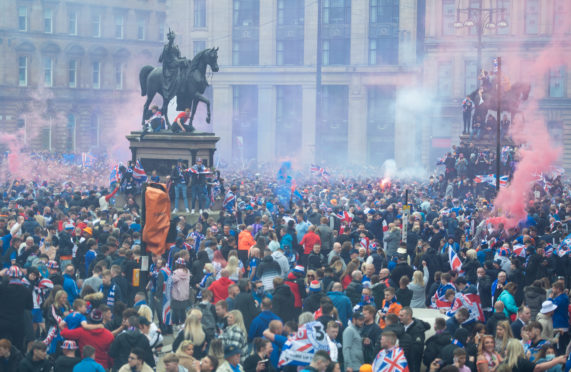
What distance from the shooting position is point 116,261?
15.1 meters

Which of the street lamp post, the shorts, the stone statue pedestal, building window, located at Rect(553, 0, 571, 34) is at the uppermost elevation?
building window, located at Rect(553, 0, 571, 34)

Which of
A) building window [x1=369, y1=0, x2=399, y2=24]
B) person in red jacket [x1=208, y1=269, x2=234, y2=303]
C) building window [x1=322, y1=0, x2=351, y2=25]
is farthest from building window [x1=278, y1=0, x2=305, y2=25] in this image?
person in red jacket [x1=208, y1=269, x2=234, y2=303]

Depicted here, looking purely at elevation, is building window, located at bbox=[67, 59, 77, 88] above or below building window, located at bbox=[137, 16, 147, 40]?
below

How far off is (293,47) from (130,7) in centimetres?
1522

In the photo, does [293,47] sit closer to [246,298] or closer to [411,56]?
[411,56]

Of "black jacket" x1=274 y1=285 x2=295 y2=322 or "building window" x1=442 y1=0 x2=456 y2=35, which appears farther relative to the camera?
"building window" x1=442 y1=0 x2=456 y2=35

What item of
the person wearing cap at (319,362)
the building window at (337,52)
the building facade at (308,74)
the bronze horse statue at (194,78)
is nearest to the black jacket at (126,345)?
the person wearing cap at (319,362)

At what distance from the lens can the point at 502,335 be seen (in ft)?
35.2

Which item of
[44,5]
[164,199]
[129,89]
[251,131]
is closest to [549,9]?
[251,131]

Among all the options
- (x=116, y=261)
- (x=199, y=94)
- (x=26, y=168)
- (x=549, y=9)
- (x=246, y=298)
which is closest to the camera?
(x=246, y=298)

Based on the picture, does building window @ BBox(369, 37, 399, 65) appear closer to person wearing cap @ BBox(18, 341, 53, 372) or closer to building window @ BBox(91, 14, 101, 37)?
building window @ BBox(91, 14, 101, 37)

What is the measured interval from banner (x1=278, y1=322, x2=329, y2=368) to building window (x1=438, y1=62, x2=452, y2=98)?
6074 cm

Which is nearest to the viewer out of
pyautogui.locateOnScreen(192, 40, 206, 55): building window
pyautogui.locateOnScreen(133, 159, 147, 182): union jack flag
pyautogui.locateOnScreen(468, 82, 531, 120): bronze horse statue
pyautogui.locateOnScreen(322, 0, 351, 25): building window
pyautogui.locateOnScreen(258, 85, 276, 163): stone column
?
pyautogui.locateOnScreen(133, 159, 147, 182): union jack flag

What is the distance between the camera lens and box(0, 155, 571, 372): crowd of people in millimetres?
9969
